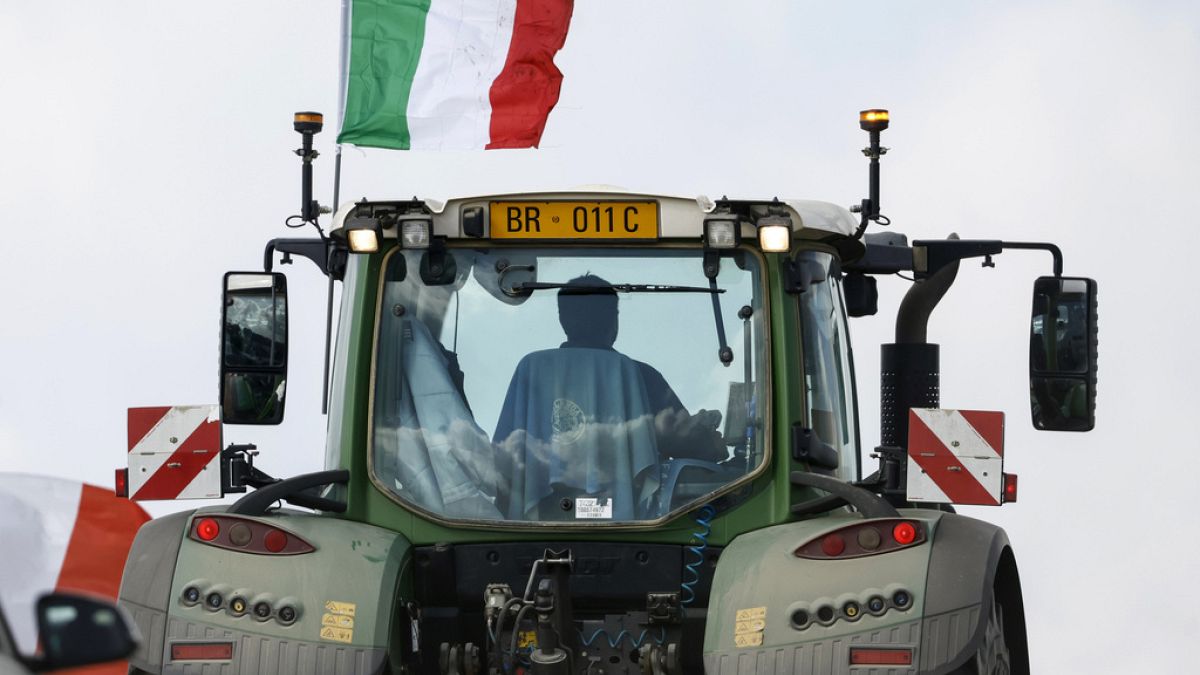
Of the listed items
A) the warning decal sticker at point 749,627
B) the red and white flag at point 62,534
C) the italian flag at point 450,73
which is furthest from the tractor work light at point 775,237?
the italian flag at point 450,73

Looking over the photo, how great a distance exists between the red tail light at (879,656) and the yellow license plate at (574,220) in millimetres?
1776

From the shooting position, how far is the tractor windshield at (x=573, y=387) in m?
8.63

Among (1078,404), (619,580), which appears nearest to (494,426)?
(619,580)

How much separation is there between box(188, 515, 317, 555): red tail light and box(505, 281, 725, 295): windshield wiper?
1.25 meters

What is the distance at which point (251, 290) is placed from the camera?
906 centimetres

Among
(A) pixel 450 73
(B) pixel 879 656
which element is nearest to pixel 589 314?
(B) pixel 879 656

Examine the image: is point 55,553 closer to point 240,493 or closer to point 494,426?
point 240,493

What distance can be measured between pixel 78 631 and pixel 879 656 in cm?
377

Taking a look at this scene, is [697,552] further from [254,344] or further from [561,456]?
[254,344]

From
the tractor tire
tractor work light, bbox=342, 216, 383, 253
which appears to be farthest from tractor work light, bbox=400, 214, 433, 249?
the tractor tire

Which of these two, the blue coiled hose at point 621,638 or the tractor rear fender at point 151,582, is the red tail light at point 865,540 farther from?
the tractor rear fender at point 151,582

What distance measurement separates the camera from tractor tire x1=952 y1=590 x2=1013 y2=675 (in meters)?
7.95

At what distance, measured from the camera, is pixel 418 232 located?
8789 millimetres

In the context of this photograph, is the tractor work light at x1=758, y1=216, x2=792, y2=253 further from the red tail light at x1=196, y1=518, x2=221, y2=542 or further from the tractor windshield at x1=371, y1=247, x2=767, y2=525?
the red tail light at x1=196, y1=518, x2=221, y2=542
